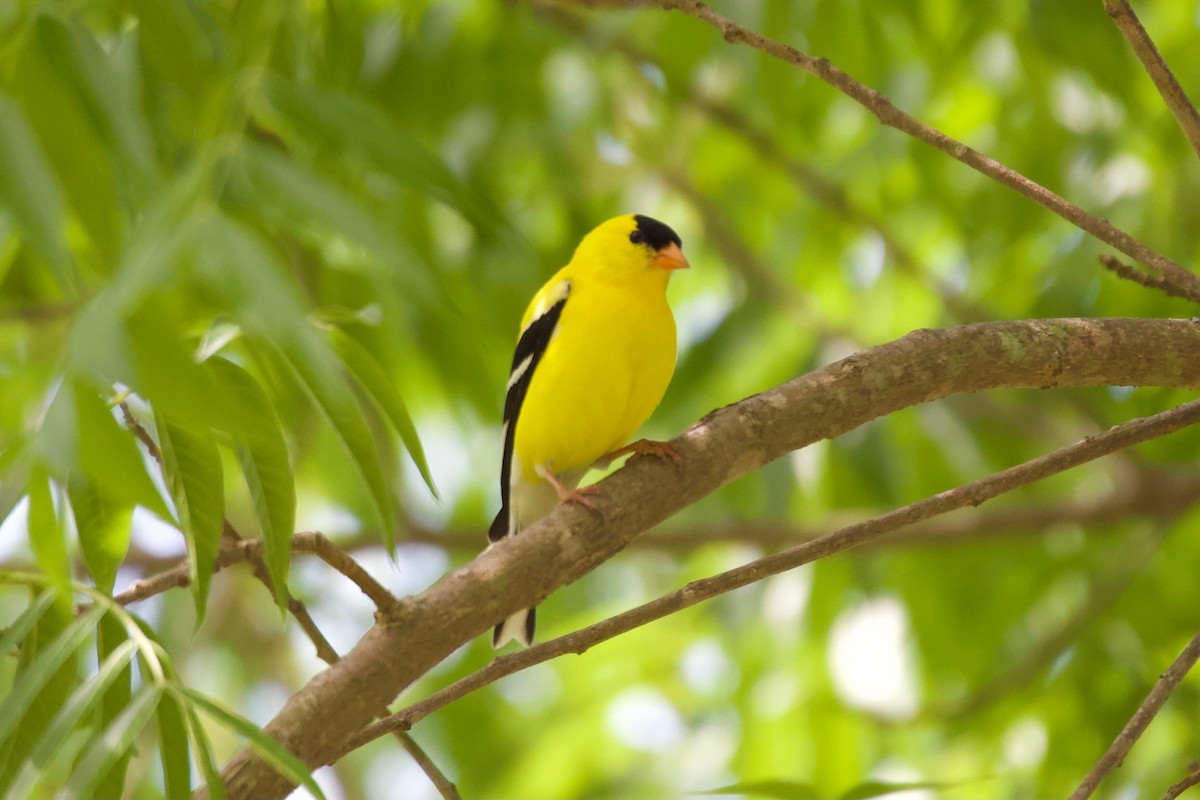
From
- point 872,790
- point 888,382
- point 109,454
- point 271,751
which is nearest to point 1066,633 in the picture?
point 888,382

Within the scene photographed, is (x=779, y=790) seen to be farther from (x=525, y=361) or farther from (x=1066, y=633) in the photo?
(x=1066, y=633)

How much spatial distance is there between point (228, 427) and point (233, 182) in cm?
106

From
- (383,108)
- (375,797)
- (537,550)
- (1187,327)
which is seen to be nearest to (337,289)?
(383,108)

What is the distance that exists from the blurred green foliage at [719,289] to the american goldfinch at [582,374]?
26 centimetres

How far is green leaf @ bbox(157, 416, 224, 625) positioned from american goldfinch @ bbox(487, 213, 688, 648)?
1836 mm

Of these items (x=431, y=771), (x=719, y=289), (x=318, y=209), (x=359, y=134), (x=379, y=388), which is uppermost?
(x=719, y=289)

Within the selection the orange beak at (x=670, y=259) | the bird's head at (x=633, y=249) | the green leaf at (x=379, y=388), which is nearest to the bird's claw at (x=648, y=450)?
the green leaf at (x=379, y=388)

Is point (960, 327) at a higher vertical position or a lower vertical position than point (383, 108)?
lower

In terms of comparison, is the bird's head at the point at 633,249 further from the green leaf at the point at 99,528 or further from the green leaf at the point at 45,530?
the green leaf at the point at 45,530

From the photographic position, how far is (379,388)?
2135mm

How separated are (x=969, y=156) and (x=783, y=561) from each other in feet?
2.87

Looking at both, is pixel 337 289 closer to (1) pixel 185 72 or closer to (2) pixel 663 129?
(1) pixel 185 72

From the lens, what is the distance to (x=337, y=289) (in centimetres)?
460

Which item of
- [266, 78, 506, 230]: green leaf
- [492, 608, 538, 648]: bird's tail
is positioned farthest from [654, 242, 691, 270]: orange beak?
[266, 78, 506, 230]: green leaf
